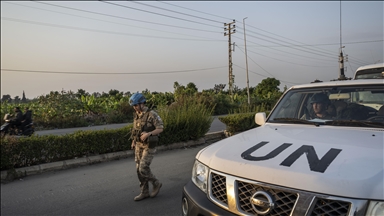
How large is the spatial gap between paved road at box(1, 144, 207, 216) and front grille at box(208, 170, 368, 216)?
2.18 m

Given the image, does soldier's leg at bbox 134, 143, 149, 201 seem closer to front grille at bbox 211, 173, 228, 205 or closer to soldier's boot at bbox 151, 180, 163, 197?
soldier's boot at bbox 151, 180, 163, 197

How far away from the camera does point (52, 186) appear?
5730 mm

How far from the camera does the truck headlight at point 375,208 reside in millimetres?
1744

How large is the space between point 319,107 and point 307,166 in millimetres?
1797

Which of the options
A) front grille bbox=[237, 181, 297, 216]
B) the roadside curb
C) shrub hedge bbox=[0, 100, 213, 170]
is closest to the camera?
front grille bbox=[237, 181, 297, 216]

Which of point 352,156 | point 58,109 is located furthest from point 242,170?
point 58,109

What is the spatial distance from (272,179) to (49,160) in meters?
6.32

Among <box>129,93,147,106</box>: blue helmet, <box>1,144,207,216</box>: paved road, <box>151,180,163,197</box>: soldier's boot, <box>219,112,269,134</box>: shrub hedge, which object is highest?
<box>129,93,147,106</box>: blue helmet

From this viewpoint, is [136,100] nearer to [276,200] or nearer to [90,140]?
[276,200]

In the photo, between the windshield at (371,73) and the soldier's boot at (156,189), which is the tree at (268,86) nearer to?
the windshield at (371,73)

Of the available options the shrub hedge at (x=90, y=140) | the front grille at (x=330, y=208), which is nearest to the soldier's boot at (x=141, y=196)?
the shrub hedge at (x=90, y=140)

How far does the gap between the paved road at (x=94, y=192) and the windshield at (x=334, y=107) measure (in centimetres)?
222

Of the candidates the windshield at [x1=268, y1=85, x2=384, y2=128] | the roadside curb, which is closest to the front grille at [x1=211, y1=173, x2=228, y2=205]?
the windshield at [x1=268, y1=85, x2=384, y2=128]

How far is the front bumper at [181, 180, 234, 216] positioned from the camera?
235cm
